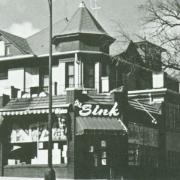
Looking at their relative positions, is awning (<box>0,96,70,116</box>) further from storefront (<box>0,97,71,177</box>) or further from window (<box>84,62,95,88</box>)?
window (<box>84,62,95,88</box>)

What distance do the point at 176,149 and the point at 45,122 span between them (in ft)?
45.8

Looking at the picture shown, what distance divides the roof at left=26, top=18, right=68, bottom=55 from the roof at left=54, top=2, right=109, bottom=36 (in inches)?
108

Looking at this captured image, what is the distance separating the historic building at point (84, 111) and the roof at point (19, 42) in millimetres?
121

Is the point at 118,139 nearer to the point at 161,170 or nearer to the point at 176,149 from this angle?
the point at 161,170

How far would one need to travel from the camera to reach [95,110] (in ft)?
99.7

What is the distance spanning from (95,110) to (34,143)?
465 cm

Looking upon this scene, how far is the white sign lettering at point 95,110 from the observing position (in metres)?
30.1

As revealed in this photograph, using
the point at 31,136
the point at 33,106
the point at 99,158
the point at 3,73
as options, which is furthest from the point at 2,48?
the point at 99,158

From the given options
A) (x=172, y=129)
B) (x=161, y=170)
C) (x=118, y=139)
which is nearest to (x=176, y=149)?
(x=172, y=129)

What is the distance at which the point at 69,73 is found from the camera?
120 feet

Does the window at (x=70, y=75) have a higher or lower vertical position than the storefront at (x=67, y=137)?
higher

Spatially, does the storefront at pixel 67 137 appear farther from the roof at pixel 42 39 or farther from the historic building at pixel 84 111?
the roof at pixel 42 39

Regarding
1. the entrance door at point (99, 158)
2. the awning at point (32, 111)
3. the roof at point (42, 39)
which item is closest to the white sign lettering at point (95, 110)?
the awning at point (32, 111)

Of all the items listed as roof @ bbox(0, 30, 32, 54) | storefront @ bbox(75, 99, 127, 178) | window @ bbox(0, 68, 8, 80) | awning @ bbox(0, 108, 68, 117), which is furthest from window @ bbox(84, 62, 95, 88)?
window @ bbox(0, 68, 8, 80)
